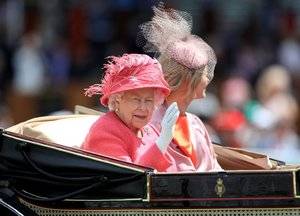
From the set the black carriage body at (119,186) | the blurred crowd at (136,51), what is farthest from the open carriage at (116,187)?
the blurred crowd at (136,51)

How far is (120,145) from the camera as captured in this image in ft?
17.4

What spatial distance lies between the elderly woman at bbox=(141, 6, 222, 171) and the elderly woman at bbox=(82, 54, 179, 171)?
11.7 inches

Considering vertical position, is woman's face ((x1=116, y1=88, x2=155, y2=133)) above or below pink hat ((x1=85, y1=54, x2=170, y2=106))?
below

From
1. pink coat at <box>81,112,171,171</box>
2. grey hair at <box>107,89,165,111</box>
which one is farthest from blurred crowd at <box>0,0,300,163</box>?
pink coat at <box>81,112,171,171</box>

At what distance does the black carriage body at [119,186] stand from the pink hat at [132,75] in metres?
0.42

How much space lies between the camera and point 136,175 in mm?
5027

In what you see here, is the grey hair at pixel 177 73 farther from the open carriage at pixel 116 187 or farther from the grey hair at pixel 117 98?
the open carriage at pixel 116 187

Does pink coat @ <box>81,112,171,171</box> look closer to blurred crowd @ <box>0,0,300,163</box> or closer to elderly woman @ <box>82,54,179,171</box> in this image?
elderly woman @ <box>82,54,179,171</box>

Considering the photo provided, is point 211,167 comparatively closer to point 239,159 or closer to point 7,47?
point 239,159

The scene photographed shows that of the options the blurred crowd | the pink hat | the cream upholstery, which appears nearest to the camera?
the pink hat

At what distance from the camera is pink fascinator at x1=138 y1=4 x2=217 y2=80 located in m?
5.75

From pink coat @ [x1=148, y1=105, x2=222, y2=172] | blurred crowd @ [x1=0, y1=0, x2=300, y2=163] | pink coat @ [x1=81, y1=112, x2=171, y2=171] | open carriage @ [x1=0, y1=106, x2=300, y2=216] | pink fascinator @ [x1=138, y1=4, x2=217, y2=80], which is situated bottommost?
open carriage @ [x1=0, y1=106, x2=300, y2=216]

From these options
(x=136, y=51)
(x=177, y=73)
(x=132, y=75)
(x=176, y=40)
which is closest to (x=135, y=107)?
(x=132, y=75)

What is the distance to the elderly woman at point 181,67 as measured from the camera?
18.9 feet
